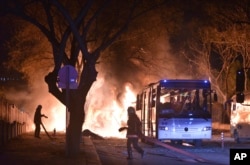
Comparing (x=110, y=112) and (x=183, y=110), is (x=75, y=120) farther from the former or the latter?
(x=110, y=112)

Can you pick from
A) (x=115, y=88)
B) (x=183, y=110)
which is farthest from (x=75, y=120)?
(x=115, y=88)

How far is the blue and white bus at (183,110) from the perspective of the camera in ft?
101

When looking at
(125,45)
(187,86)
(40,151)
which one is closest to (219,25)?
(125,45)

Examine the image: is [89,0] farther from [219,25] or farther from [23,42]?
[219,25]

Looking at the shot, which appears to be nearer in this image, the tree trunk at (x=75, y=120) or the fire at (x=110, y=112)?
the tree trunk at (x=75, y=120)

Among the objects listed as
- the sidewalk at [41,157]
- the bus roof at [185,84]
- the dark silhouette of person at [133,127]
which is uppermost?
the bus roof at [185,84]

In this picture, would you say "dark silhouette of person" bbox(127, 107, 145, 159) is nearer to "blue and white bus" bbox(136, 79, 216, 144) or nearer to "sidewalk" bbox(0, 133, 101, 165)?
"sidewalk" bbox(0, 133, 101, 165)

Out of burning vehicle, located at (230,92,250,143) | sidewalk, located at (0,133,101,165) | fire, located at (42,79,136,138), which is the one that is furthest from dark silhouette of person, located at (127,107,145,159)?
fire, located at (42,79,136,138)

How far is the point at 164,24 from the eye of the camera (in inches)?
1566

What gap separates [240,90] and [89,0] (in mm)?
6195

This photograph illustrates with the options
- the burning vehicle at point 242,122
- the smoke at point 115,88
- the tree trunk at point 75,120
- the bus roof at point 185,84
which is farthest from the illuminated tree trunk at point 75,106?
the smoke at point 115,88

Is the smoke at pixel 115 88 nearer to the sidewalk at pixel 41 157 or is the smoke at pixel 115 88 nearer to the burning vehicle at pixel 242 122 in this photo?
the burning vehicle at pixel 242 122

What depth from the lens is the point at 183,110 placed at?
31.0 meters

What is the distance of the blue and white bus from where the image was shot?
30.9 metres
